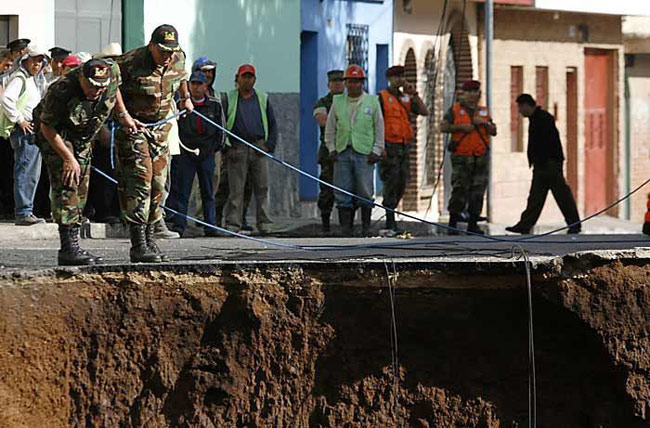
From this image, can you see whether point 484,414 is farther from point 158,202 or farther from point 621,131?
point 621,131

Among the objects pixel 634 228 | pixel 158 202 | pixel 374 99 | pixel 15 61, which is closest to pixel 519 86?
pixel 634 228

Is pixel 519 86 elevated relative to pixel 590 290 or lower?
elevated

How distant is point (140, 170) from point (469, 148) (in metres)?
7.35

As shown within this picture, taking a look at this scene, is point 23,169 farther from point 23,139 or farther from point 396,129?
point 396,129

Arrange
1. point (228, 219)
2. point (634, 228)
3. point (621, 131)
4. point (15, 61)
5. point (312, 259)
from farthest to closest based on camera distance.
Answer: point (621, 131) < point (634, 228) < point (228, 219) < point (15, 61) < point (312, 259)

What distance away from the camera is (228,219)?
1614 cm

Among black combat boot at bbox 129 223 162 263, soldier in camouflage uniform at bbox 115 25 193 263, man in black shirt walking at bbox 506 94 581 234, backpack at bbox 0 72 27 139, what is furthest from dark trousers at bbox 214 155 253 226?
black combat boot at bbox 129 223 162 263

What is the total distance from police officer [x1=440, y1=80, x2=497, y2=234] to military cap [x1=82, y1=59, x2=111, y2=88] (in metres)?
7.72

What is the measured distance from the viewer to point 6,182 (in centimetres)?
1576

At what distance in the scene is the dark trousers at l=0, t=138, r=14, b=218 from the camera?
15508 mm

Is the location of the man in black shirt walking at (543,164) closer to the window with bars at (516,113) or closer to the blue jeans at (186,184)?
the blue jeans at (186,184)

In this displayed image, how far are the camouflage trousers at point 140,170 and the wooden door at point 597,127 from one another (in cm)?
1919

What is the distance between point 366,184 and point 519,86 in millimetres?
11747

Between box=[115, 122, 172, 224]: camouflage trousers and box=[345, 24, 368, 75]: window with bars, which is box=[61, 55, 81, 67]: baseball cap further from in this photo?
box=[345, 24, 368, 75]: window with bars
